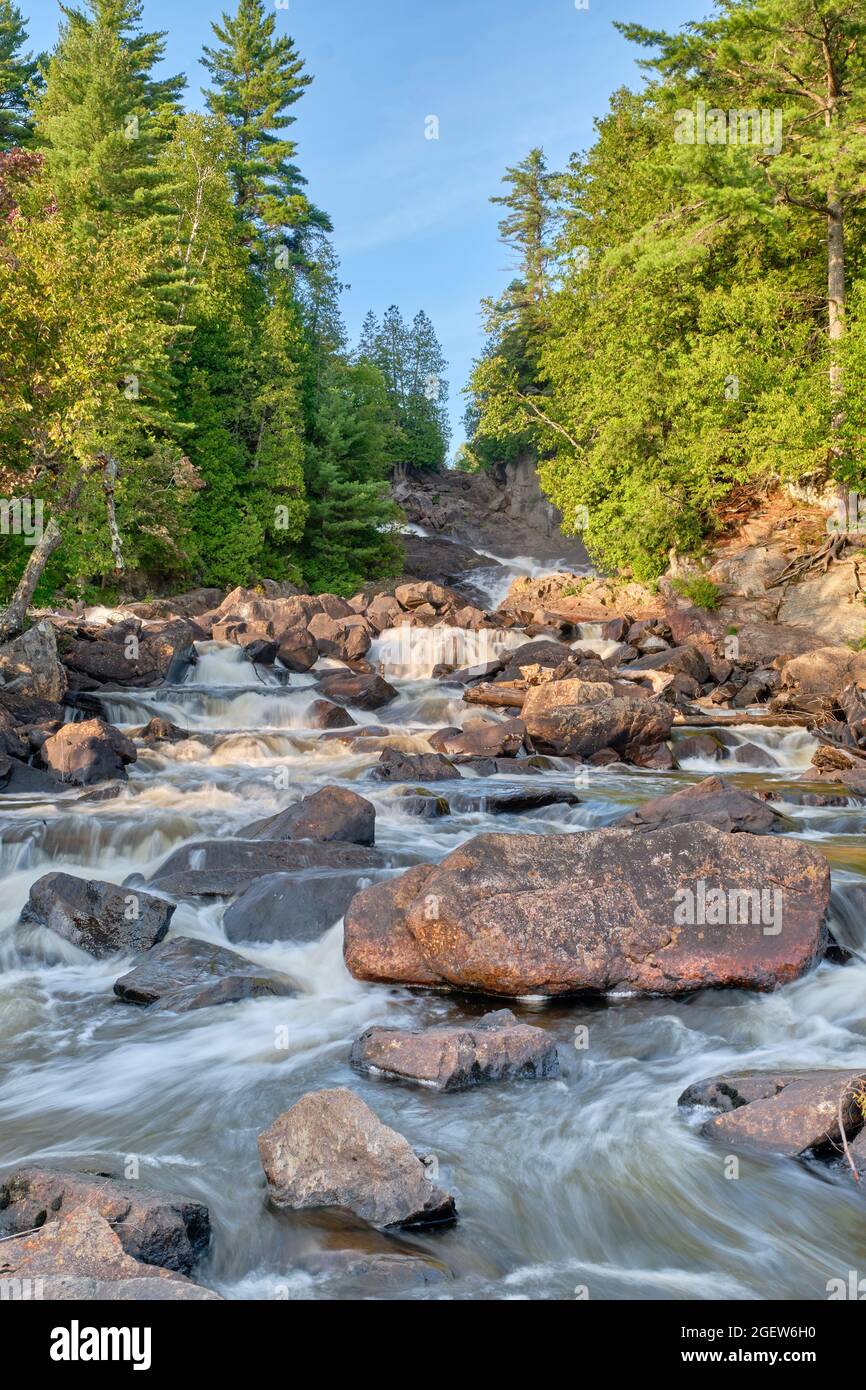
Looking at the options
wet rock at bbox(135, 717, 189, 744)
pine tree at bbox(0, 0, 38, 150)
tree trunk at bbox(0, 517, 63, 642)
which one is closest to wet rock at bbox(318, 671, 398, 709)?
wet rock at bbox(135, 717, 189, 744)

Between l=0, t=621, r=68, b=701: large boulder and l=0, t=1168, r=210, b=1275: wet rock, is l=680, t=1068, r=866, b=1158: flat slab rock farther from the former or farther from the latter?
l=0, t=621, r=68, b=701: large boulder

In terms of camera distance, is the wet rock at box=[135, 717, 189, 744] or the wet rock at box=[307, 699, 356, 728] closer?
the wet rock at box=[135, 717, 189, 744]

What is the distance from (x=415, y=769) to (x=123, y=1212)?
38.6ft

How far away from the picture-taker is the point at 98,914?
348 inches

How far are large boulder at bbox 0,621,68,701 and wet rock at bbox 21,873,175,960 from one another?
393 inches

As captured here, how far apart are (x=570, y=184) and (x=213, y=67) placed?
973 inches

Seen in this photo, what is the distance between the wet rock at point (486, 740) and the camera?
56.9 feet

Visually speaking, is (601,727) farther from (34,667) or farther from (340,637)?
(340,637)

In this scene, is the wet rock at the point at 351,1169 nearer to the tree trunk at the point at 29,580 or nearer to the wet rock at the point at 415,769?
the wet rock at the point at 415,769

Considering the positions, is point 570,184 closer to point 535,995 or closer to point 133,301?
point 133,301

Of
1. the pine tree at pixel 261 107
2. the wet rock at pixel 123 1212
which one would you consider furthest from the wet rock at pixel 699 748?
the pine tree at pixel 261 107

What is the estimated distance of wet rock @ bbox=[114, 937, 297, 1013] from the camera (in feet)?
25.2

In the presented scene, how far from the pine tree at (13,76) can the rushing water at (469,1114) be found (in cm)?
4361
